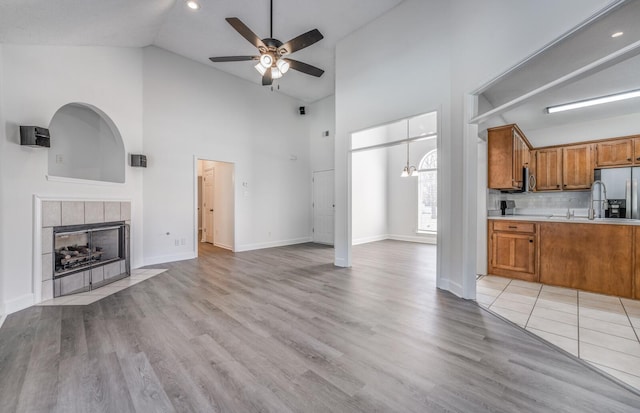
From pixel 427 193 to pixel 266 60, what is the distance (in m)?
6.28

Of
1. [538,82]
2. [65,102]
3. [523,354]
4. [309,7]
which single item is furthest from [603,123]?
[65,102]

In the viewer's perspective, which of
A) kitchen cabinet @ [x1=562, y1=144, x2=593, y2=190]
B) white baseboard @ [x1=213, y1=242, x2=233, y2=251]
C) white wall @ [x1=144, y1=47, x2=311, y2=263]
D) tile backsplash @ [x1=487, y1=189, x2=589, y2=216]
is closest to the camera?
kitchen cabinet @ [x1=562, y1=144, x2=593, y2=190]

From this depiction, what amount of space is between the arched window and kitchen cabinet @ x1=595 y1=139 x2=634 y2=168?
3.47m

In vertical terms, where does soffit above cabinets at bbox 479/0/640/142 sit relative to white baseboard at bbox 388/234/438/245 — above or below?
above

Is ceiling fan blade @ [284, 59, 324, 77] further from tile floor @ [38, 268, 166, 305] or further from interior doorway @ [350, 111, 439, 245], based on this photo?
tile floor @ [38, 268, 166, 305]

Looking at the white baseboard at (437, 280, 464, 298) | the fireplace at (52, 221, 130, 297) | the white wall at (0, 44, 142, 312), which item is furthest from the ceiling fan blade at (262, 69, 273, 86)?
the white baseboard at (437, 280, 464, 298)

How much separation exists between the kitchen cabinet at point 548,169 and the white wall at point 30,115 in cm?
806

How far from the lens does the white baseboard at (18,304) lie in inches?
114

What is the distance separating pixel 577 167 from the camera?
496cm

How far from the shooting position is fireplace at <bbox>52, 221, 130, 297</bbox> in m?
3.51

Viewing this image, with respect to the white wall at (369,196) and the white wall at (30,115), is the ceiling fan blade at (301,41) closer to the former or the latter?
the white wall at (30,115)

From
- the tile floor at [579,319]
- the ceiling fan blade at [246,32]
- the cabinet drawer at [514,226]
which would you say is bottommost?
the tile floor at [579,319]

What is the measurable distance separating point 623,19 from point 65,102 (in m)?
6.61

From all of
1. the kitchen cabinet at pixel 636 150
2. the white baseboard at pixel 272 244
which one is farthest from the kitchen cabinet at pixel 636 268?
the white baseboard at pixel 272 244
